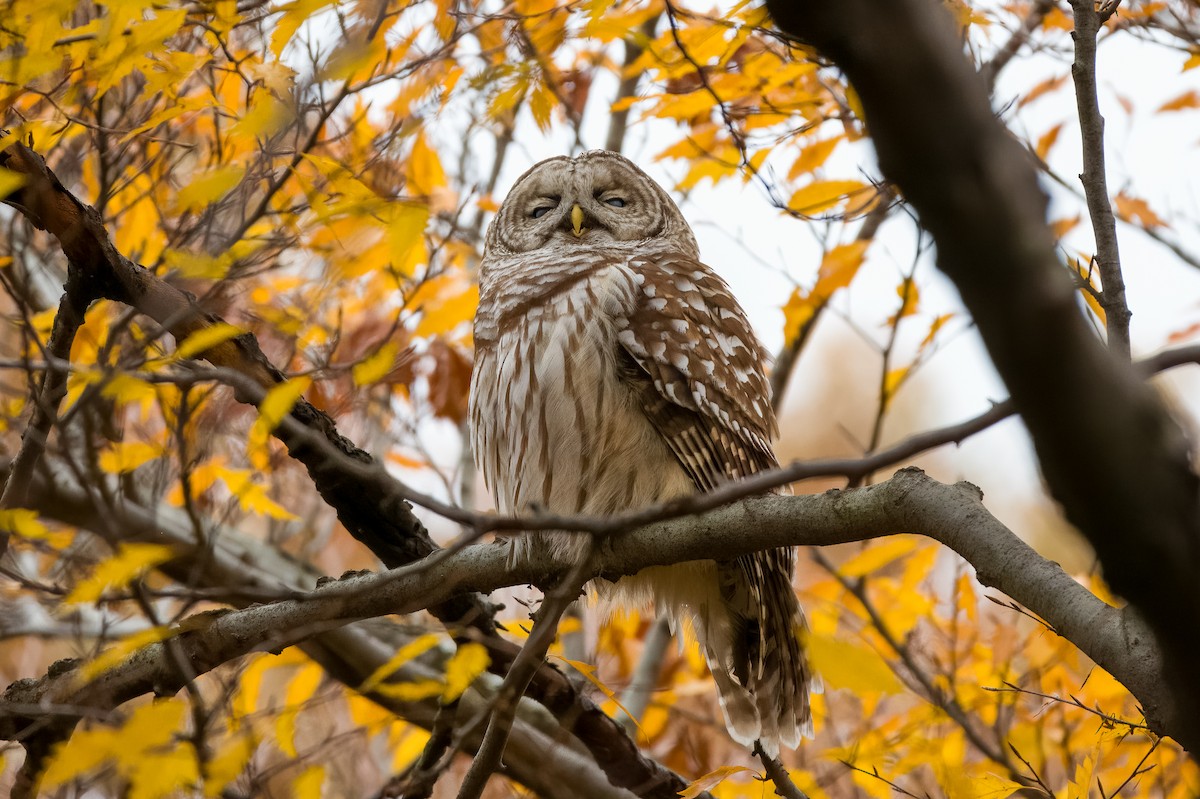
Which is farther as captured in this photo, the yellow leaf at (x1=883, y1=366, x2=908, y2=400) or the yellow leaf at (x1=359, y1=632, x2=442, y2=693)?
the yellow leaf at (x1=883, y1=366, x2=908, y2=400)

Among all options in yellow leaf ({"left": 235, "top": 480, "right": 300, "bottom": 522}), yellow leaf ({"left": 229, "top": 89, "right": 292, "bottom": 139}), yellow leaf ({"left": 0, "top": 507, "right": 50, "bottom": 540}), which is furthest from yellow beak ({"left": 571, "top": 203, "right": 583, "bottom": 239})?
yellow leaf ({"left": 0, "top": 507, "right": 50, "bottom": 540})

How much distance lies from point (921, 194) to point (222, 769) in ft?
6.05

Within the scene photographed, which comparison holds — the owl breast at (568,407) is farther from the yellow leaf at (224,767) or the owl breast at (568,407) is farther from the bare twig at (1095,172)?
the yellow leaf at (224,767)

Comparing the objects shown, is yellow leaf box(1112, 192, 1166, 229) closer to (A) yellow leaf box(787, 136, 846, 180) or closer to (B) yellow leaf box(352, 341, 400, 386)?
(A) yellow leaf box(787, 136, 846, 180)

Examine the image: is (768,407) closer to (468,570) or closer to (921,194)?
(468,570)

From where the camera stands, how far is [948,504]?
101 inches

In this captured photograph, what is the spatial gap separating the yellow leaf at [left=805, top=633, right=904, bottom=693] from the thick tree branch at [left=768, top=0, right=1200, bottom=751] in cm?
138

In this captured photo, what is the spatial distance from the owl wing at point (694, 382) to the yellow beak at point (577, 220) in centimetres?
93

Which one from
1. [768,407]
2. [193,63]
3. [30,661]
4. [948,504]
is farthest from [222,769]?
[30,661]

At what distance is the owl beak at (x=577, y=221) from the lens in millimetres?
5531

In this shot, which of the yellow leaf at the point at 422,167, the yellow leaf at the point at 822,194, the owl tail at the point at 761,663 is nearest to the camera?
the owl tail at the point at 761,663

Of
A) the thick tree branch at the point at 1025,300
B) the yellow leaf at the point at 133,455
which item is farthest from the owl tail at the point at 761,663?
the thick tree branch at the point at 1025,300

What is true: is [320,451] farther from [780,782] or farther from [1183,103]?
[1183,103]

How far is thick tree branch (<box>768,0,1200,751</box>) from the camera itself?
1152 mm
